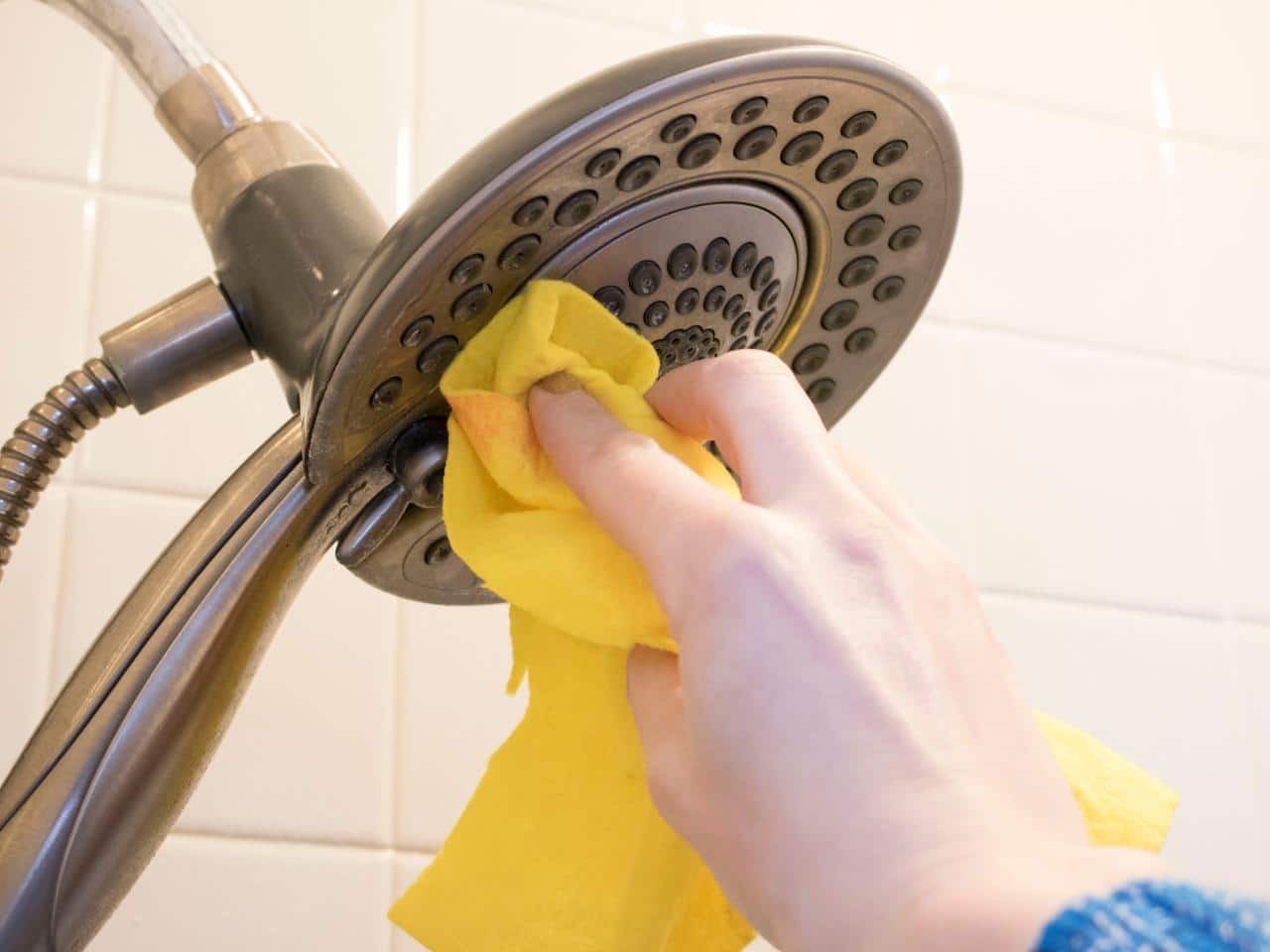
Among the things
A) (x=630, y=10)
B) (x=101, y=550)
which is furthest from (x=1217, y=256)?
(x=101, y=550)

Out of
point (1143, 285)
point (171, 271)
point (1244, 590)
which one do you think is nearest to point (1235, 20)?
point (1143, 285)

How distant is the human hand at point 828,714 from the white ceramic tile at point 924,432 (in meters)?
0.32

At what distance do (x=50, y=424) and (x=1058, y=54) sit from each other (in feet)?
1.86

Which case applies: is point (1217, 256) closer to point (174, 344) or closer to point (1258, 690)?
point (1258, 690)

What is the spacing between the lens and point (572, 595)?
303 mm

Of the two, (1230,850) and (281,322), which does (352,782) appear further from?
(1230,850)

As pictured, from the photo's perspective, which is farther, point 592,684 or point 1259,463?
point 1259,463

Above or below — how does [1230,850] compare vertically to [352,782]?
above

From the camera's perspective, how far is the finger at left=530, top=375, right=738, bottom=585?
10.6 inches

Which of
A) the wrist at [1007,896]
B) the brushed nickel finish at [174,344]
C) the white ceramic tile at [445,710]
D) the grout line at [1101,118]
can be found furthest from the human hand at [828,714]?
the grout line at [1101,118]

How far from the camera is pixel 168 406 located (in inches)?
21.0

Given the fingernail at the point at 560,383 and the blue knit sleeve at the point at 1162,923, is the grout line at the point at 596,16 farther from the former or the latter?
the blue knit sleeve at the point at 1162,923

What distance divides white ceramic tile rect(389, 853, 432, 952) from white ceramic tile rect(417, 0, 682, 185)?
28 cm

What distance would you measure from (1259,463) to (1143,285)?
0.34 ft
